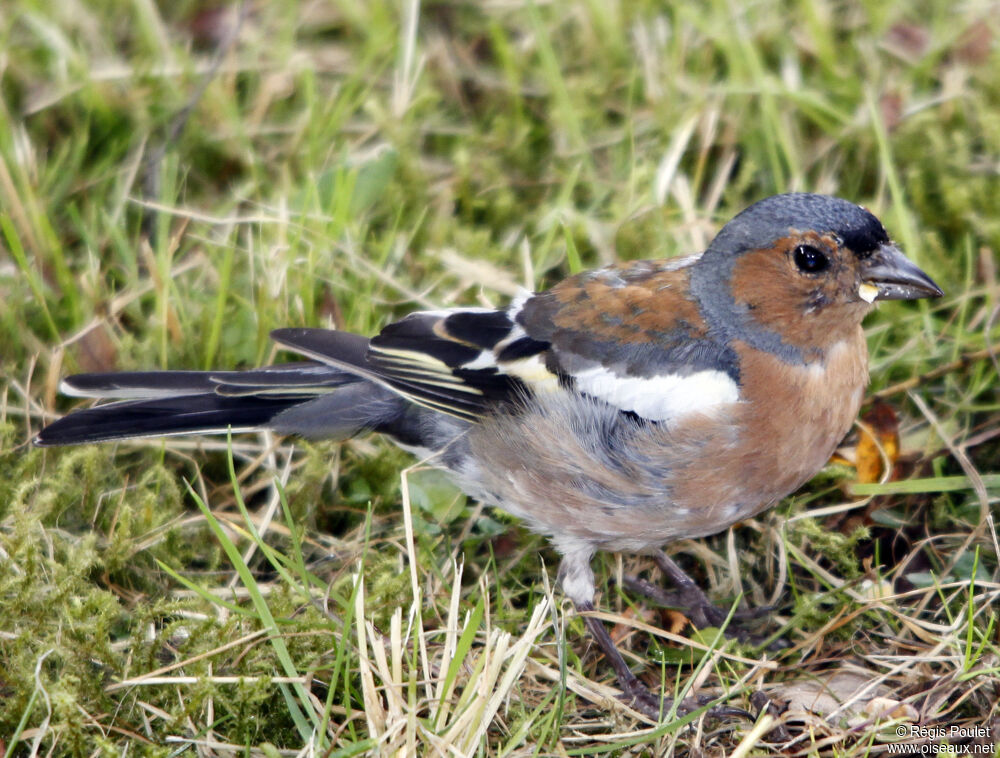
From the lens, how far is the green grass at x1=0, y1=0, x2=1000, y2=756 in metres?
3.22

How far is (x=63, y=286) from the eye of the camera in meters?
4.47

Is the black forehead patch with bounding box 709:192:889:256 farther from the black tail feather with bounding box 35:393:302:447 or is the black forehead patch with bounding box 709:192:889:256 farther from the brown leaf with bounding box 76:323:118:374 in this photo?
the brown leaf with bounding box 76:323:118:374

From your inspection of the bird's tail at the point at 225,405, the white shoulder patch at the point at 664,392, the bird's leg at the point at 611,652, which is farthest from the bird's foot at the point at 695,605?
the bird's tail at the point at 225,405

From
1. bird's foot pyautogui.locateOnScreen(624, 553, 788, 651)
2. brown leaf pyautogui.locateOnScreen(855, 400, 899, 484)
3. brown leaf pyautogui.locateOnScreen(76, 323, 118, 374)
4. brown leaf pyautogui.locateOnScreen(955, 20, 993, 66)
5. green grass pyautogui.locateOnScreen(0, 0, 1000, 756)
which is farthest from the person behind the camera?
brown leaf pyautogui.locateOnScreen(955, 20, 993, 66)

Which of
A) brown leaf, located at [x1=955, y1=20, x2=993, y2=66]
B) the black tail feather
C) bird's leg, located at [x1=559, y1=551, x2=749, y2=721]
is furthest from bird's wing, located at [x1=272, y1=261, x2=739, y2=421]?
brown leaf, located at [x1=955, y1=20, x2=993, y2=66]

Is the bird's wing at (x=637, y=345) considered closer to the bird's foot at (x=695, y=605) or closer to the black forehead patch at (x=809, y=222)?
the black forehead patch at (x=809, y=222)

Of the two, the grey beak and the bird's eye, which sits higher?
the bird's eye

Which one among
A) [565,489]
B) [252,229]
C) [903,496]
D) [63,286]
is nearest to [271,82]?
[252,229]

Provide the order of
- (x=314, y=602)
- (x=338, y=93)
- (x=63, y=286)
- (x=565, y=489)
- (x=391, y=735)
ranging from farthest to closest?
(x=338, y=93) → (x=63, y=286) → (x=565, y=489) → (x=314, y=602) → (x=391, y=735)

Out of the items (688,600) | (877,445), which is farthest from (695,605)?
(877,445)

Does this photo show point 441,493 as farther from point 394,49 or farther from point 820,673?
point 394,49

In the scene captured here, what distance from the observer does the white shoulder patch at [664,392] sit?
354 cm

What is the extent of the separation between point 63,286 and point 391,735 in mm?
2454

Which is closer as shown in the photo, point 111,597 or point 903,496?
point 111,597
